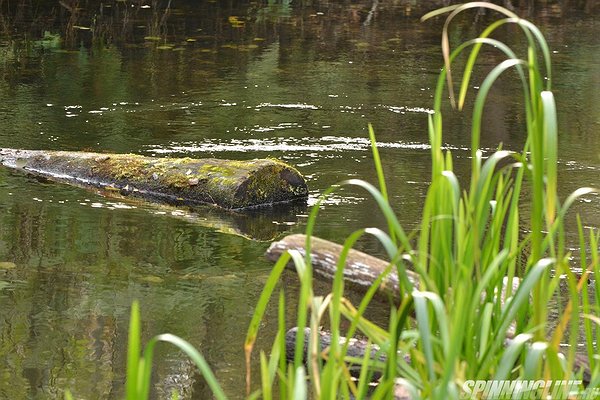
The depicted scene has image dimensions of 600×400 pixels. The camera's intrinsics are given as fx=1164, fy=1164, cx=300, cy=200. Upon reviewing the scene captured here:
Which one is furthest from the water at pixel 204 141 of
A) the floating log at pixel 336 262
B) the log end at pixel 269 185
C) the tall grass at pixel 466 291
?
the tall grass at pixel 466 291

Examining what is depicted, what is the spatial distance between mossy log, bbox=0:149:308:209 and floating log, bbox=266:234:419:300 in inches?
132

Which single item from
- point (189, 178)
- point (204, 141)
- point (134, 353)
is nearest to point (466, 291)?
point (134, 353)

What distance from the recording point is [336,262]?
3863 millimetres

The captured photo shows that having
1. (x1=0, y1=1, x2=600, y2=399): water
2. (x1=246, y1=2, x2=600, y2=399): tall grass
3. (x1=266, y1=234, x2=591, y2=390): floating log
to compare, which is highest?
(x1=246, y1=2, x2=600, y2=399): tall grass

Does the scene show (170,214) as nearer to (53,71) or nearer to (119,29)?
(53,71)

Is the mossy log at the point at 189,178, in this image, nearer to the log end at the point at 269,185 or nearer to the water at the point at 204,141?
the log end at the point at 269,185

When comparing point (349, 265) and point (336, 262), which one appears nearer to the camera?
point (336, 262)

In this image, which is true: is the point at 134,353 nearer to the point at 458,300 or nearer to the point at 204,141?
the point at 458,300

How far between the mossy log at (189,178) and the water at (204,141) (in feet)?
0.53

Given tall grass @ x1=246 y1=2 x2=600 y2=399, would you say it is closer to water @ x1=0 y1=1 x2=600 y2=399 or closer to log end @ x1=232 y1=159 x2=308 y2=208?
water @ x1=0 y1=1 x2=600 y2=399

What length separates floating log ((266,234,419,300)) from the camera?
377 centimetres

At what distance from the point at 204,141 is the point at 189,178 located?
5.63 ft

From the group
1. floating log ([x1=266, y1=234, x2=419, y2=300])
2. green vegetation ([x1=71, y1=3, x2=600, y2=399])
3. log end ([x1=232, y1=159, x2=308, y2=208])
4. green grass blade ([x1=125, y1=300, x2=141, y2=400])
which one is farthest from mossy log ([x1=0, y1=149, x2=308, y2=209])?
green grass blade ([x1=125, y1=300, x2=141, y2=400])

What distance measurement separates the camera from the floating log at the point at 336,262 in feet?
12.4
